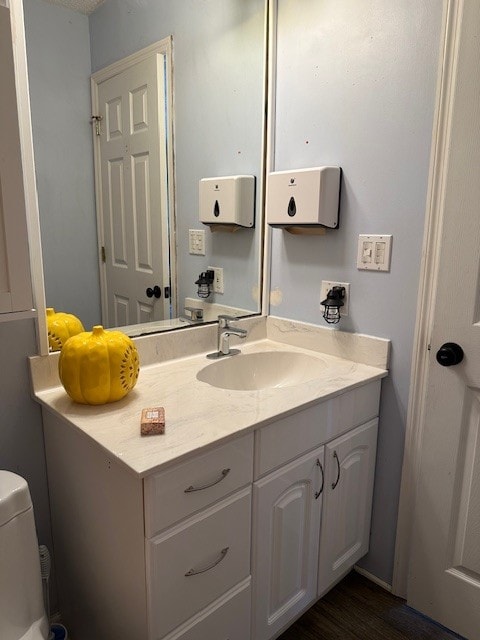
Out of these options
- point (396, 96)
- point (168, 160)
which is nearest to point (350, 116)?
point (396, 96)

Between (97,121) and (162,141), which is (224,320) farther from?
(97,121)

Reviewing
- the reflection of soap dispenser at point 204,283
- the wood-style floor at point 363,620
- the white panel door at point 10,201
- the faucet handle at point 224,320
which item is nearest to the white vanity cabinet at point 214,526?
the wood-style floor at point 363,620

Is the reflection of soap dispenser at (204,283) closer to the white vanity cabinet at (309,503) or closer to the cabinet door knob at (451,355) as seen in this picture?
the white vanity cabinet at (309,503)

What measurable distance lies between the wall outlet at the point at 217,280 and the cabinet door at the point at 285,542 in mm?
751

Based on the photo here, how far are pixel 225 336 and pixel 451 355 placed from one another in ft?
2.46

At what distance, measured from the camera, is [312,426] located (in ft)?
4.28

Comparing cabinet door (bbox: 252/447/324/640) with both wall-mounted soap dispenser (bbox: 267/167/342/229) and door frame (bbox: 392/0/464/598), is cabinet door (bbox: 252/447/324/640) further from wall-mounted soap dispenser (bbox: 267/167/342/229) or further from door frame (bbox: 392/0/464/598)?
wall-mounted soap dispenser (bbox: 267/167/342/229)

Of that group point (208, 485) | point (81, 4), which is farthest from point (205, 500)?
point (81, 4)

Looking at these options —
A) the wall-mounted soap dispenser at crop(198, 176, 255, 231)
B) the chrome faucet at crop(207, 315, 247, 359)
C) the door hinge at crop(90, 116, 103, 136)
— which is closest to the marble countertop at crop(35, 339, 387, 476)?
the chrome faucet at crop(207, 315, 247, 359)

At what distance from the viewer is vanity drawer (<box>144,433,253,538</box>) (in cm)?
95

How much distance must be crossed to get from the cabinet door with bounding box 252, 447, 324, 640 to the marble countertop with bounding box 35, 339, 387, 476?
0.63ft

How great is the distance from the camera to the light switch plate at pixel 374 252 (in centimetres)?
146

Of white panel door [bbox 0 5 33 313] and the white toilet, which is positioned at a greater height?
white panel door [bbox 0 5 33 313]

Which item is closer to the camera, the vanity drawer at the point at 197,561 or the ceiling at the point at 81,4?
the vanity drawer at the point at 197,561
